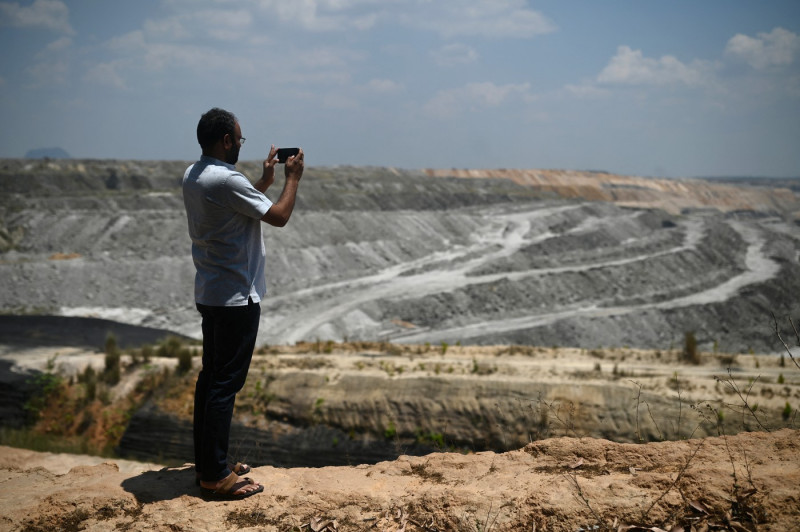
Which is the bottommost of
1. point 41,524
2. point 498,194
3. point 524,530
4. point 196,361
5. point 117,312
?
point 117,312

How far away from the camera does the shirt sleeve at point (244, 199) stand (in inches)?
157

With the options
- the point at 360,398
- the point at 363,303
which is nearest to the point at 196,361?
the point at 360,398

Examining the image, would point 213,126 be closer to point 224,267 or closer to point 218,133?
point 218,133

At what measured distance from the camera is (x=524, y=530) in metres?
3.46

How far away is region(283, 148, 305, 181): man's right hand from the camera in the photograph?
169 inches

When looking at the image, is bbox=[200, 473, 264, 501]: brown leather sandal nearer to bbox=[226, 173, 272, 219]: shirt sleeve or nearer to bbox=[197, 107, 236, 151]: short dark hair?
bbox=[226, 173, 272, 219]: shirt sleeve

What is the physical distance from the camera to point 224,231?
4.11m

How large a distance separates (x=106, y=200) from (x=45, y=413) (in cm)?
3426

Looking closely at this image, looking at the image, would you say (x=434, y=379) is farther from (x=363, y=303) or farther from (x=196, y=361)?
(x=363, y=303)

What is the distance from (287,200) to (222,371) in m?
1.19

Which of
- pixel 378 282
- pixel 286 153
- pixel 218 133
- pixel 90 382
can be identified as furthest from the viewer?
pixel 378 282

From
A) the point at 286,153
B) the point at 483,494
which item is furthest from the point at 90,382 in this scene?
the point at 483,494

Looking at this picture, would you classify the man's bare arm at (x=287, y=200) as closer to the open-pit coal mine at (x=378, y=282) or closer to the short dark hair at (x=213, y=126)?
the short dark hair at (x=213, y=126)

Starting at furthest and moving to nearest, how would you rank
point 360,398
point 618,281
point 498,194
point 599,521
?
point 498,194, point 618,281, point 360,398, point 599,521
